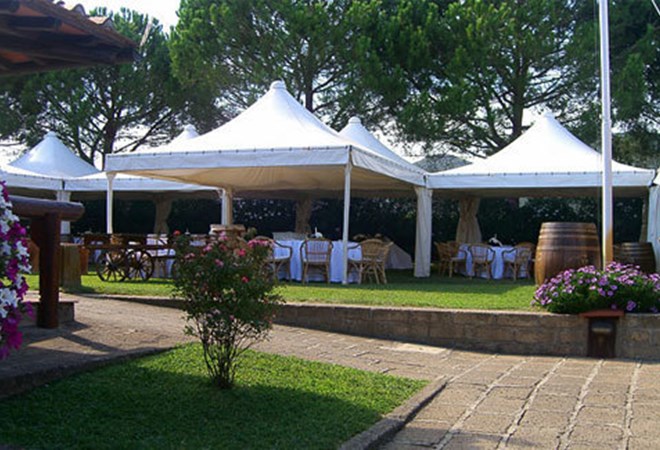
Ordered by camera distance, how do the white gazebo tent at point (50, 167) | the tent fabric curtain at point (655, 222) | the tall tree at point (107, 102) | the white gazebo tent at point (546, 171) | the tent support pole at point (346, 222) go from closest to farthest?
the tent support pole at point (346, 222), the tent fabric curtain at point (655, 222), the white gazebo tent at point (546, 171), the white gazebo tent at point (50, 167), the tall tree at point (107, 102)

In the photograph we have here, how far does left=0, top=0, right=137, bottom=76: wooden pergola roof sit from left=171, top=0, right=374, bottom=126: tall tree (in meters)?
12.5

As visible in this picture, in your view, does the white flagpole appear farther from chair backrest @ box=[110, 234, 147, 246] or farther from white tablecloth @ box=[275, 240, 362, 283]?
chair backrest @ box=[110, 234, 147, 246]

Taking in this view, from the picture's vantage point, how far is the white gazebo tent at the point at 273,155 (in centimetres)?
998

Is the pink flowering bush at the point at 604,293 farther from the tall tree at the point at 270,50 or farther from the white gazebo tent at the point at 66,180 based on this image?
the tall tree at the point at 270,50

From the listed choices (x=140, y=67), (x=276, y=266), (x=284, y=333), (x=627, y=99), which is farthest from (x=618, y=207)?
(x=140, y=67)

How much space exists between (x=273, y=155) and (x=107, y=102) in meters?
12.1

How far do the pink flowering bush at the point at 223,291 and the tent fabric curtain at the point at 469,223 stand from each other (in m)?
12.0

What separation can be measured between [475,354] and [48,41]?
4438mm

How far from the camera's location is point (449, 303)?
24.0 ft

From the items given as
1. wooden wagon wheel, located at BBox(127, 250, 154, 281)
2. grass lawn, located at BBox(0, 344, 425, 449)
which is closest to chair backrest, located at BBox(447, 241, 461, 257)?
wooden wagon wheel, located at BBox(127, 250, 154, 281)

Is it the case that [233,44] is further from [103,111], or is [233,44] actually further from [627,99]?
[627,99]

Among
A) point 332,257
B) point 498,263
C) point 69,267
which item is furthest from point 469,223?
point 69,267

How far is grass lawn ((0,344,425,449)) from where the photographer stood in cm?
305

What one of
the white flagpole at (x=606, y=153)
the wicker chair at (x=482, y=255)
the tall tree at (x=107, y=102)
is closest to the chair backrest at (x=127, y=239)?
the wicker chair at (x=482, y=255)
